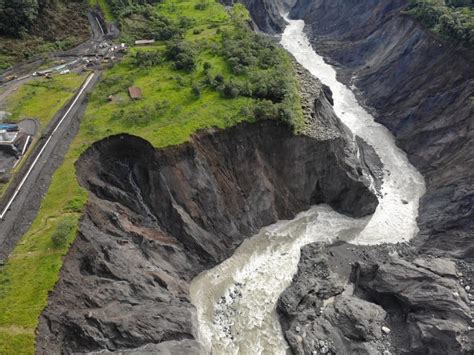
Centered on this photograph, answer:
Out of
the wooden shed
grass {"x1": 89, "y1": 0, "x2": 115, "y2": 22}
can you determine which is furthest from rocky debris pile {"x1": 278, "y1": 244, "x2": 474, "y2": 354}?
grass {"x1": 89, "y1": 0, "x2": 115, "y2": 22}

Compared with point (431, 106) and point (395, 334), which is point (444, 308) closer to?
point (395, 334)

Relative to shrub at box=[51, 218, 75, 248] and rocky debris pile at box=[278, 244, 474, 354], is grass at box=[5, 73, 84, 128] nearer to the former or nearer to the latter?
shrub at box=[51, 218, 75, 248]

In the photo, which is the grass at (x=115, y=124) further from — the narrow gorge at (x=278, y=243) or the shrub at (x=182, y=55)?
the narrow gorge at (x=278, y=243)

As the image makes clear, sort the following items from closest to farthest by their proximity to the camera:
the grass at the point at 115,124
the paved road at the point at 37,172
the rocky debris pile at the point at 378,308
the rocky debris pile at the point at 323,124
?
the grass at the point at 115,124 → the paved road at the point at 37,172 → the rocky debris pile at the point at 378,308 → the rocky debris pile at the point at 323,124

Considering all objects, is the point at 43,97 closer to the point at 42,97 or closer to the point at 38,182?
the point at 42,97

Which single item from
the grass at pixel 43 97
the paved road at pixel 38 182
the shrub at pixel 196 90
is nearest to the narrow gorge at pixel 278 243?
the paved road at pixel 38 182

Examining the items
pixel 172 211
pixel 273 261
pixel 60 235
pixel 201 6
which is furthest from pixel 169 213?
pixel 201 6
